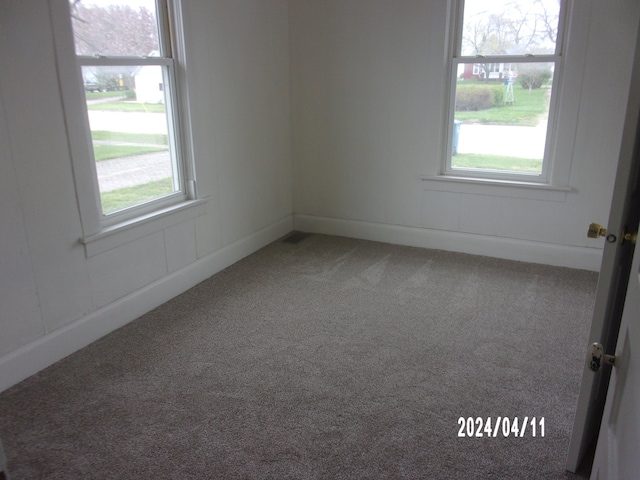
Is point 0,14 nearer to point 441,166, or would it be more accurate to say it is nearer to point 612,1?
point 441,166

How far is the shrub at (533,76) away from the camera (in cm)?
346

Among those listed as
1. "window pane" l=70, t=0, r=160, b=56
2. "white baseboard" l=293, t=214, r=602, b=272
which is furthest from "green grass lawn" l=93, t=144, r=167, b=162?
"white baseboard" l=293, t=214, r=602, b=272

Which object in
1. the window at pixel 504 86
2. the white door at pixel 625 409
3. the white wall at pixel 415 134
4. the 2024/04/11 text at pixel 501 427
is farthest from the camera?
the window at pixel 504 86

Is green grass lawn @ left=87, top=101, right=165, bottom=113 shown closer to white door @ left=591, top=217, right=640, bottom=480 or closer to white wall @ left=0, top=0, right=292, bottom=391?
white wall @ left=0, top=0, right=292, bottom=391

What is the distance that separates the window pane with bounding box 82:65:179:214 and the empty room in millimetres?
16

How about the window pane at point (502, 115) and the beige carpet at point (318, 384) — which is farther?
the window pane at point (502, 115)

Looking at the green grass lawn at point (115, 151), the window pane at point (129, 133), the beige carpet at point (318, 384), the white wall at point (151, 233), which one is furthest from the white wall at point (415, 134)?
the green grass lawn at point (115, 151)

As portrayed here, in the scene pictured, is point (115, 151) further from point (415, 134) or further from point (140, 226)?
point (415, 134)

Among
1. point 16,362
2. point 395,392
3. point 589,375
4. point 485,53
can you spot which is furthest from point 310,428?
point 485,53

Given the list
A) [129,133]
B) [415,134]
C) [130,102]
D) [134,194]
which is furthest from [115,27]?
[415,134]

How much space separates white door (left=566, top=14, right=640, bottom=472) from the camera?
4.69 ft

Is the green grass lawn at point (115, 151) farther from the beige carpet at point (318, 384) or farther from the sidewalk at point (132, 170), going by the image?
the beige carpet at point (318, 384)

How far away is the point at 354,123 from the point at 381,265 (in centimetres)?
119

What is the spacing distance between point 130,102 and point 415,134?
209 centimetres
